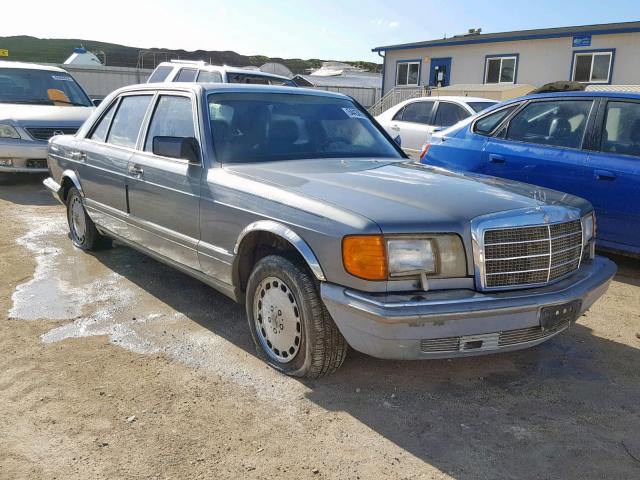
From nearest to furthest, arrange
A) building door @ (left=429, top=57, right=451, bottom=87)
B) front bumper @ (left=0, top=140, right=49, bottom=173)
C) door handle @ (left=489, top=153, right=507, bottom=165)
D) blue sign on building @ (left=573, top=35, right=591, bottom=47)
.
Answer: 1. door handle @ (left=489, top=153, right=507, bottom=165)
2. front bumper @ (left=0, top=140, right=49, bottom=173)
3. blue sign on building @ (left=573, top=35, right=591, bottom=47)
4. building door @ (left=429, top=57, right=451, bottom=87)

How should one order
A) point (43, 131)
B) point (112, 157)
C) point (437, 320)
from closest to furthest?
point (437, 320) < point (112, 157) < point (43, 131)

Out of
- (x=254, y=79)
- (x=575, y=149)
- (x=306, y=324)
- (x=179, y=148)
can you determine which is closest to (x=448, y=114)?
(x=254, y=79)

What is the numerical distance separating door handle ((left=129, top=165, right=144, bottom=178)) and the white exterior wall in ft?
53.2

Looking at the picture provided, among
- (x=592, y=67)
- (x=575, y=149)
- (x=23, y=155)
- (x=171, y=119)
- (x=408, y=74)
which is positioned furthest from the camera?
(x=408, y=74)

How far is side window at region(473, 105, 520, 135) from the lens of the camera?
5973 mm

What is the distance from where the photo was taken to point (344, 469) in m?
2.57

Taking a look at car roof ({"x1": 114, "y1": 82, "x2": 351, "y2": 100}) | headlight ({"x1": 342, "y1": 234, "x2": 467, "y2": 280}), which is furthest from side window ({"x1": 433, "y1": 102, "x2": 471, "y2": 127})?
headlight ({"x1": 342, "y1": 234, "x2": 467, "y2": 280})

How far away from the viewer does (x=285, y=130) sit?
4.10m

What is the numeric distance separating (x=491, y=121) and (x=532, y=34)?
14549 mm

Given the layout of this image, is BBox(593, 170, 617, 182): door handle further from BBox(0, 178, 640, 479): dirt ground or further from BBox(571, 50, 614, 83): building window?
BBox(571, 50, 614, 83): building window

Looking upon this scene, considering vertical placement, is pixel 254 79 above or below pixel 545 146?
above

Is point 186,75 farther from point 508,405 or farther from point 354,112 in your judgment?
point 508,405

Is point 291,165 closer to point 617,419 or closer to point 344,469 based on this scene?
point 344,469

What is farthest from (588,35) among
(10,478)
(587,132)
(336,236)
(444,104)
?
(10,478)
